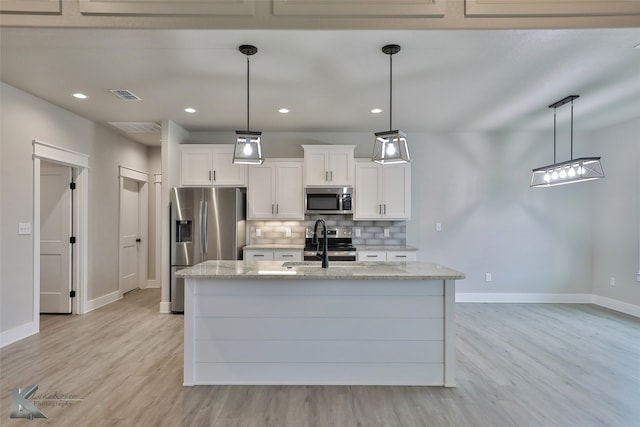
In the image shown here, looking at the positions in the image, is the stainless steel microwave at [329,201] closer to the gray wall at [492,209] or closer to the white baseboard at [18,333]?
the gray wall at [492,209]

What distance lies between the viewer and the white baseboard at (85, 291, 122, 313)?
4602 mm

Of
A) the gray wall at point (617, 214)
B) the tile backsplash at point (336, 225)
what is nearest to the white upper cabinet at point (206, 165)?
the tile backsplash at point (336, 225)

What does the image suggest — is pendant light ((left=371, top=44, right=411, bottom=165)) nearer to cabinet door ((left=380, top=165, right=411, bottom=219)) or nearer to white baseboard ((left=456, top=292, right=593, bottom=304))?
cabinet door ((left=380, top=165, right=411, bottom=219))

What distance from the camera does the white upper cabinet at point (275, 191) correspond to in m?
4.90

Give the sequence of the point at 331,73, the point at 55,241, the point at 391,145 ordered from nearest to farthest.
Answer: the point at 391,145 < the point at 331,73 < the point at 55,241

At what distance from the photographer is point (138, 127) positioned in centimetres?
488

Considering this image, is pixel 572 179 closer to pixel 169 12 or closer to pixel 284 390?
pixel 284 390

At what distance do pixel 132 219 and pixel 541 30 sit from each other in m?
6.19

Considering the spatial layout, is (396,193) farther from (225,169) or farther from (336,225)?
(225,169)

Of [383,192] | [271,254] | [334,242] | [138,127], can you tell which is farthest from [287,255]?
[138,127]

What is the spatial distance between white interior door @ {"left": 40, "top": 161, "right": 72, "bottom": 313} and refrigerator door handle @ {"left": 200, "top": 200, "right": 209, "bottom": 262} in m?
1.73

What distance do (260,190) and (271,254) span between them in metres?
0.97

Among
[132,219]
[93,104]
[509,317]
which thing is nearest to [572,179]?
[509,317]

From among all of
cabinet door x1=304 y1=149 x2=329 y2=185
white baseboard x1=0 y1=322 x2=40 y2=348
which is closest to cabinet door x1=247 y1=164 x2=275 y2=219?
cabinet door x1=304 y1=149 x2=329 y2=185
